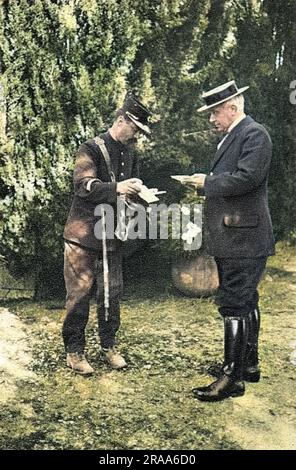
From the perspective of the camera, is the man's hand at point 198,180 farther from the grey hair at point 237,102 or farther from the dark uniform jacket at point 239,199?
the grey hair at point 237,102

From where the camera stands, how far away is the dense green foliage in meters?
5.78

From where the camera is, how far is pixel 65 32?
573 centimetres

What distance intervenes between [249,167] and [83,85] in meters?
2.43

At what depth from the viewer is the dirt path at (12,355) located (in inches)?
185

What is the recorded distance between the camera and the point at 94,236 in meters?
4.71

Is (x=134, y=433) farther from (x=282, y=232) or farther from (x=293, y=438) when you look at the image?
(x=282, y=232)

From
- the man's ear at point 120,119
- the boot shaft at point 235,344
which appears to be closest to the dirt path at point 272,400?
the boot shaft at point 235,344

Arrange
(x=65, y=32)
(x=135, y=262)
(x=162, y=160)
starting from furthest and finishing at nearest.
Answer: (x=135, y=262) → (x=162, y=160) → (x=65, y=32)

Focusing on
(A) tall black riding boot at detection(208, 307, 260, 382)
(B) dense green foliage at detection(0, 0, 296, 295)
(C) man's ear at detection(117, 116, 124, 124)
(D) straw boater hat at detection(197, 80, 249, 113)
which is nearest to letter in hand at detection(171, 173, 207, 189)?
(D) straw boater hat at detection(197, 80, 249, 113)

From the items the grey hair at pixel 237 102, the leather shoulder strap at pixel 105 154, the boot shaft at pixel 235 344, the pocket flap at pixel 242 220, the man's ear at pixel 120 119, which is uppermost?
the grey hair at pixel 237 102

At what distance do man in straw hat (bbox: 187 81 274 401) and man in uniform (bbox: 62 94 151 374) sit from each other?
597mm

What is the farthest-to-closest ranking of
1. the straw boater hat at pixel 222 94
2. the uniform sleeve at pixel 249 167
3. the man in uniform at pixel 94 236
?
1. the man in uniform at pixel 94 236
2. the straw boater hat at pixel 222 94
3. the uniform sleeve at pixel 249 167
